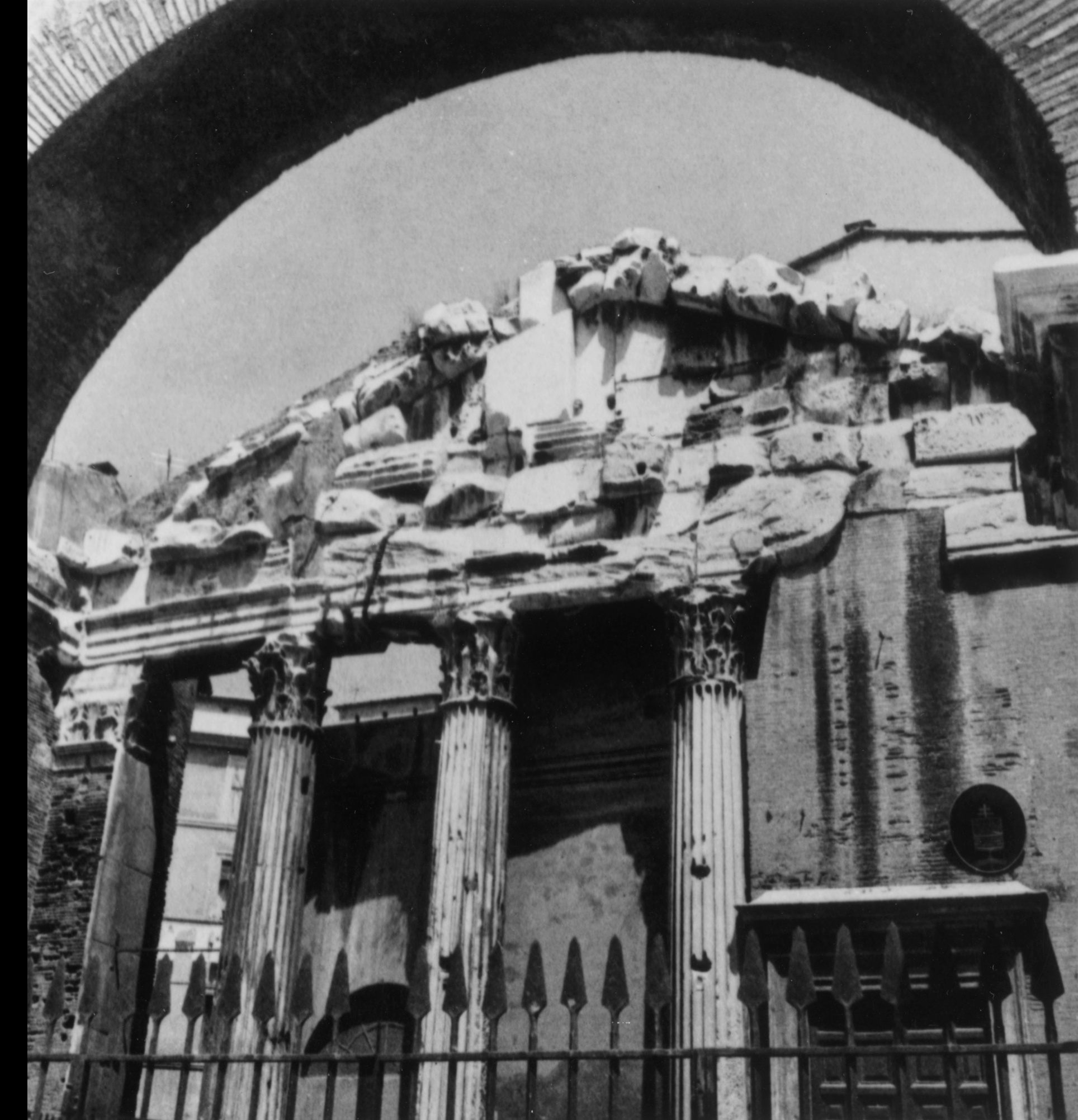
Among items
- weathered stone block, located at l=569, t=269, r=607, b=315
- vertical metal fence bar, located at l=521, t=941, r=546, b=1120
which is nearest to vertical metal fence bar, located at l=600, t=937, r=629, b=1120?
vertical metal fence bar, located at l=521, t=941, r=546, b=1120

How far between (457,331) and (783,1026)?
6.50 m

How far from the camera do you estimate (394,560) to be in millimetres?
11945

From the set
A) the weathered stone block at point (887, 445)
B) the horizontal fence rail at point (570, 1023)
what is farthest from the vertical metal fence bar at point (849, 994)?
the weathered stone block at point (887, 445)

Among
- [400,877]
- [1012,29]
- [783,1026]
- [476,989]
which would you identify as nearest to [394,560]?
[400,877]

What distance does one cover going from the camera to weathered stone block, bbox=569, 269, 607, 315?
40.1 feet

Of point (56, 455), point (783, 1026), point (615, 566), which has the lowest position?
point (783, 1026)

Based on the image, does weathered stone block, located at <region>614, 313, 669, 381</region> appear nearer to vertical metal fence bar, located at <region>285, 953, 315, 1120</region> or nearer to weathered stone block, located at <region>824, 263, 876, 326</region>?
weathered stone block, located at <region>824, 263, 876, 326</region>

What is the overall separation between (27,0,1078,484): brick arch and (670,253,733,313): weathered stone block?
5950mm

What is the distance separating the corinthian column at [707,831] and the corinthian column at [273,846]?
2862 millimetres

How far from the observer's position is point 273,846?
11078mm

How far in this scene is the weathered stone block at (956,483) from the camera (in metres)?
10.3

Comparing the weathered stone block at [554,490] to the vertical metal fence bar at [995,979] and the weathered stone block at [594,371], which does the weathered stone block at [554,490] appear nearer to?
the weathered stone block at [594,371]

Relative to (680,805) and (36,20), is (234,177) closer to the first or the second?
(36,20)

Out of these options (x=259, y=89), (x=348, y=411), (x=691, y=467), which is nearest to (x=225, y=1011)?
(x=259, y=89)
